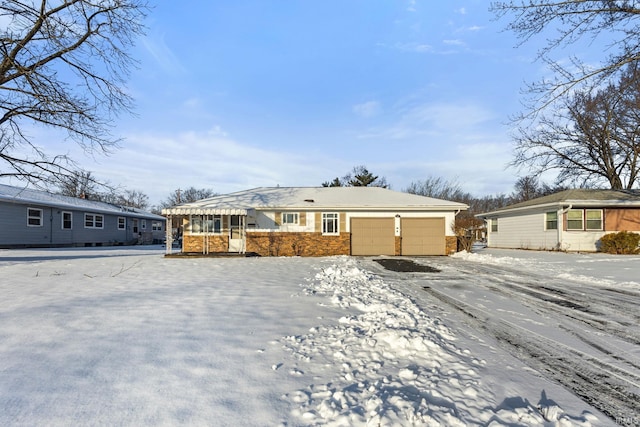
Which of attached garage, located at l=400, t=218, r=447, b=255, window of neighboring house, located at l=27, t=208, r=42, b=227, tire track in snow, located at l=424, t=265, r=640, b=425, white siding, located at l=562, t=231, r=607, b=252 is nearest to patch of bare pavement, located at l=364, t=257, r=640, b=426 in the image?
tire track in snow, located at l=424, t=265, r=640, b=425

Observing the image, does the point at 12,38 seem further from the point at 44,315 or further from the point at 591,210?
the point at 591,210

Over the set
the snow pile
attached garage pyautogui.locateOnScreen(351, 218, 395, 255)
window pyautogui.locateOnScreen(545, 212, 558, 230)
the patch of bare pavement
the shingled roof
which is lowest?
the patch of bare pavement

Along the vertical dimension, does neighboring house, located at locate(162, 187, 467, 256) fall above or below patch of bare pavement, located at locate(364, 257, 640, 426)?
above

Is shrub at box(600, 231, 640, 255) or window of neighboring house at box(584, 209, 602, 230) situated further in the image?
window of neighboring house at box(584, 209, 602, 230)

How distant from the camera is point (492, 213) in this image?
78.6ft

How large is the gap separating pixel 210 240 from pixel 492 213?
2033 cm

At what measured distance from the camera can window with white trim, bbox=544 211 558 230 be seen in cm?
1816

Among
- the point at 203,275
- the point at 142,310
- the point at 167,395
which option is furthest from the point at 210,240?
the point at 167,395

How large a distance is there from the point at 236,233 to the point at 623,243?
20.5 meters

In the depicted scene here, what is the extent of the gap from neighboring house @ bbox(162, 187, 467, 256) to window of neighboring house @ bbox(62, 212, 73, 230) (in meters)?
11.6

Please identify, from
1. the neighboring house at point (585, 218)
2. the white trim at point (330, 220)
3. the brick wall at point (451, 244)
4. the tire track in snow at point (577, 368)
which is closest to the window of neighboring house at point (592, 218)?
the neighboring house at point (585, 218)

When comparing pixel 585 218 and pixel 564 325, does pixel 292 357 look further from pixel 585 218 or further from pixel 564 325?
pixel 585 218

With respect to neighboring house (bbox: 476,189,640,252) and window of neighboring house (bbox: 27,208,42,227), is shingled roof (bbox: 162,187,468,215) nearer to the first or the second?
neighboring house (bbox: 476,189,640,252)

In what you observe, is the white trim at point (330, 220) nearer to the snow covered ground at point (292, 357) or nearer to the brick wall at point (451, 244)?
the brick wall at point (451, 244)
